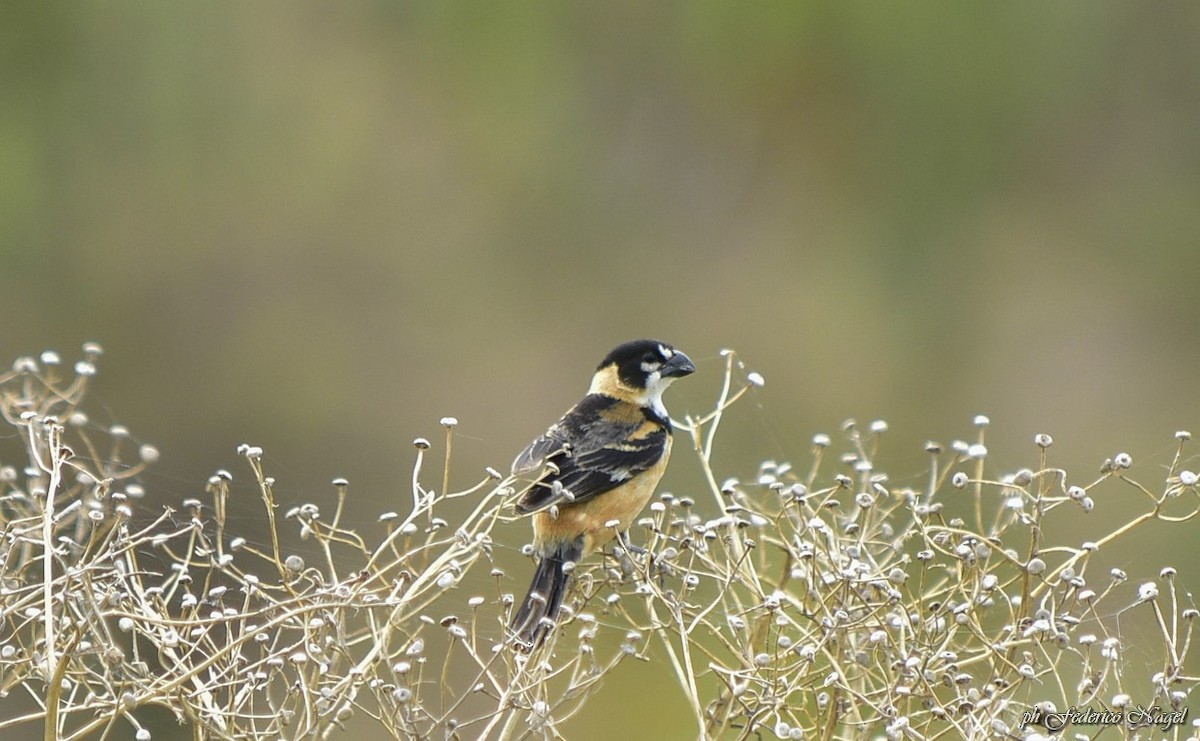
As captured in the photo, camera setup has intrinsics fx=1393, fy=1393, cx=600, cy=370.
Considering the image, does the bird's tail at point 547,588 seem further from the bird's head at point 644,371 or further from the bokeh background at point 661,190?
the bokeh background at point 661,190

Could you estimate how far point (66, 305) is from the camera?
34.3 ft

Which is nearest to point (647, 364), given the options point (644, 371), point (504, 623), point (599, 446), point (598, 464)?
point (644, 371)

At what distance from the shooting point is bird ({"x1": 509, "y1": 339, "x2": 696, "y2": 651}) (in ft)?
12.1

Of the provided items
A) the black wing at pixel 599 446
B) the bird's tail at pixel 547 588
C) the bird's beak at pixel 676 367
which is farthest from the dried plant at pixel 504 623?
the bird's beak at pixel 676 367

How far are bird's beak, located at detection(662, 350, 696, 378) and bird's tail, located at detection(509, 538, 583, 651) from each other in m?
0.97

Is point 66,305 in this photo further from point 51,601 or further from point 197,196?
point 51,601

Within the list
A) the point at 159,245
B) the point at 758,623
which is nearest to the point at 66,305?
the point at 159,245

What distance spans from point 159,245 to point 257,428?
2438mm

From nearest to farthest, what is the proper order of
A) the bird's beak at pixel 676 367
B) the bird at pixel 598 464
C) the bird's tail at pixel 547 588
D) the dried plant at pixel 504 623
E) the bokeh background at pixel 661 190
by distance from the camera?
the dried plant at pixel 504 623
the bird's tail at pixel 547 588
the bird at pixel 598 464
the bird's beak at pixel 676 367
the bokeh background at pixel 661 190

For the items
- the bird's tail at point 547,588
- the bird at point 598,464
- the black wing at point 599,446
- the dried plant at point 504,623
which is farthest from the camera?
the black wing at point 599,446

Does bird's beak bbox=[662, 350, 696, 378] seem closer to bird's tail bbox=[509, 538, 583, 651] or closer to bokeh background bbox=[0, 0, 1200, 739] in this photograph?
bird's tail bbox=[509, 538, 583, 651]

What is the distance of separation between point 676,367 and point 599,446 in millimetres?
633

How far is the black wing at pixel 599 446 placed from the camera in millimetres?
4012

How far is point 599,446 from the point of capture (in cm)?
422
